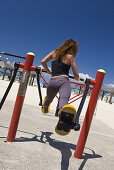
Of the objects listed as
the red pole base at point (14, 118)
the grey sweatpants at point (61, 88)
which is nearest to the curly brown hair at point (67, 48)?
the grey sweatpants at point (61, 88)

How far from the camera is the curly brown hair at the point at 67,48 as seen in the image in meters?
2.17

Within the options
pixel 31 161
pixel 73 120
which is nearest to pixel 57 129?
pixel 73 120

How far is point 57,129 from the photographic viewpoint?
1.93 metres

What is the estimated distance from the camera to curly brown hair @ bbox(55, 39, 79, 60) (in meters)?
2.17

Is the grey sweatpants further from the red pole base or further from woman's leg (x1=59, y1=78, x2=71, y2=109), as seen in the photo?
the red pole base

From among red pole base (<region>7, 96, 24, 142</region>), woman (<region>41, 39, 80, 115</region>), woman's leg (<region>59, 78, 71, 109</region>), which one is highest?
woman (<region>41, 39, 80, 115</region>)

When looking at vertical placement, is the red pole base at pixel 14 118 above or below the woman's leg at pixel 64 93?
below

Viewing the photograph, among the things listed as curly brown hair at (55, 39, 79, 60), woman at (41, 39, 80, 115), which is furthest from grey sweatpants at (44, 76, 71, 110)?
curly brown hair at (55, 39, 79, 60)

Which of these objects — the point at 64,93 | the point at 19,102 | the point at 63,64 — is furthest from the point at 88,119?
the point at 19,102

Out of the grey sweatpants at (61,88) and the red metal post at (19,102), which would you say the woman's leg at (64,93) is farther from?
the red metal post at (19,102)

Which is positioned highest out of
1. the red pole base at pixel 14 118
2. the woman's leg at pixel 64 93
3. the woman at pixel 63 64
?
the woman at pixel 63 64

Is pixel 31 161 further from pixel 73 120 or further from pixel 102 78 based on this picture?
pixel 102 78

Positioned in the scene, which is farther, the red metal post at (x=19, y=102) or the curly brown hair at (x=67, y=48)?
the red metal post at (x=19, y=102)

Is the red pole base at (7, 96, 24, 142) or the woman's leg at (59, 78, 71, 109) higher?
the woman's leg at (59, 78, 71, 109)
